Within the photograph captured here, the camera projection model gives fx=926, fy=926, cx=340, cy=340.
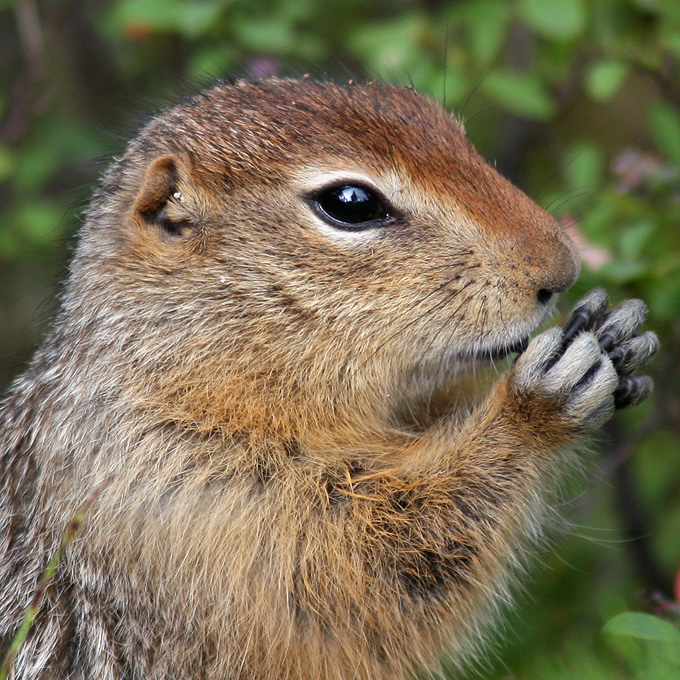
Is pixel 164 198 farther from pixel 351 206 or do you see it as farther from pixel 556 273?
pixel 556 273

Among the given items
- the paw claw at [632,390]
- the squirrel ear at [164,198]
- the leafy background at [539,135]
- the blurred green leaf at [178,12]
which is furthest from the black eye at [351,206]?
the blurred green leaf at [178,12]

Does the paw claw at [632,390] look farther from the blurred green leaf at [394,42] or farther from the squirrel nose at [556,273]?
the blurred green leaf at [394,42]

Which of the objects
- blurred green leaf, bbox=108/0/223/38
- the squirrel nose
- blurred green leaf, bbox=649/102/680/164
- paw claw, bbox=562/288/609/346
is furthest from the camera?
blurred green leaf, bbox=108/0/223/38

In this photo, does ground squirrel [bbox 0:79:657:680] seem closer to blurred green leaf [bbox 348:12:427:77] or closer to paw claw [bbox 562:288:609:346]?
paw claw [bbox 562:288:609:346]

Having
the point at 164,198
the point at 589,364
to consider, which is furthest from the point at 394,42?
the point at 589,364

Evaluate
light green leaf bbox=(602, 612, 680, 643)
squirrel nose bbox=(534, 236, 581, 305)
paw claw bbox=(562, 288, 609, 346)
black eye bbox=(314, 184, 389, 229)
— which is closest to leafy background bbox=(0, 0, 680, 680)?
light green leaf bbox=(602, 612, 680, 643)

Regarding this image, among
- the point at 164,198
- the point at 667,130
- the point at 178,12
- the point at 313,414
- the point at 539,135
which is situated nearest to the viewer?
the point at 313,414

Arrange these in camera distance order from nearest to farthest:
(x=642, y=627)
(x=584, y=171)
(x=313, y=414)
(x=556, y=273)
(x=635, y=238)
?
1. (x=642, y=627)
2. (x=556, y=273)
3. (x=313, y=414)
4. (x=635, y=238)
5. (x=584, y=171)
